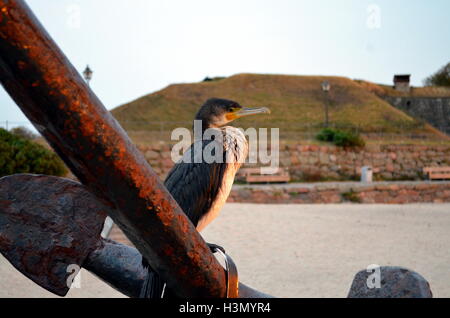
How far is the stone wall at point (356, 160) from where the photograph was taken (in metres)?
21.6

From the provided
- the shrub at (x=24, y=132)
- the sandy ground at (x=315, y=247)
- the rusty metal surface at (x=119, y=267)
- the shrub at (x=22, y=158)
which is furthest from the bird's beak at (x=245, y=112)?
the shrub at (x=24, y=132)

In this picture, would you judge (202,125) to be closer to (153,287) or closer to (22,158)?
(153,287)

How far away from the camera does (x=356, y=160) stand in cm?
2294

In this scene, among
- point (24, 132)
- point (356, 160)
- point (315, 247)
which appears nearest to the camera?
point (315, 247)

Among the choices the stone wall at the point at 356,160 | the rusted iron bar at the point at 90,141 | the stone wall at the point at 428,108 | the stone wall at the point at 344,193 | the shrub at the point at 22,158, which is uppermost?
the stone wall at the point at 428,108

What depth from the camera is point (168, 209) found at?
988 millimetres

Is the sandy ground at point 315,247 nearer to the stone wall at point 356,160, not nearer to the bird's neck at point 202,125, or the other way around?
the bird's neck at point 202,125

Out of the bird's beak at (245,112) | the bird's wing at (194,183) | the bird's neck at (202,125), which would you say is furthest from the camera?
the bird's beak at (245,112)

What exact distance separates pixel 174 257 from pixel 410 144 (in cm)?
2559

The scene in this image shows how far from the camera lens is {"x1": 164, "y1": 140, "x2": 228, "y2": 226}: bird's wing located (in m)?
2.14

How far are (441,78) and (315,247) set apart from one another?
57.2 metres

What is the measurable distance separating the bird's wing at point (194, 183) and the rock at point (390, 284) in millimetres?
948

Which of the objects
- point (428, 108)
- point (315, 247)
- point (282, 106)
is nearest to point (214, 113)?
point (315, 247)

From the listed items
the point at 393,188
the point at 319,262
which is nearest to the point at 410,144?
the point at 393,188
